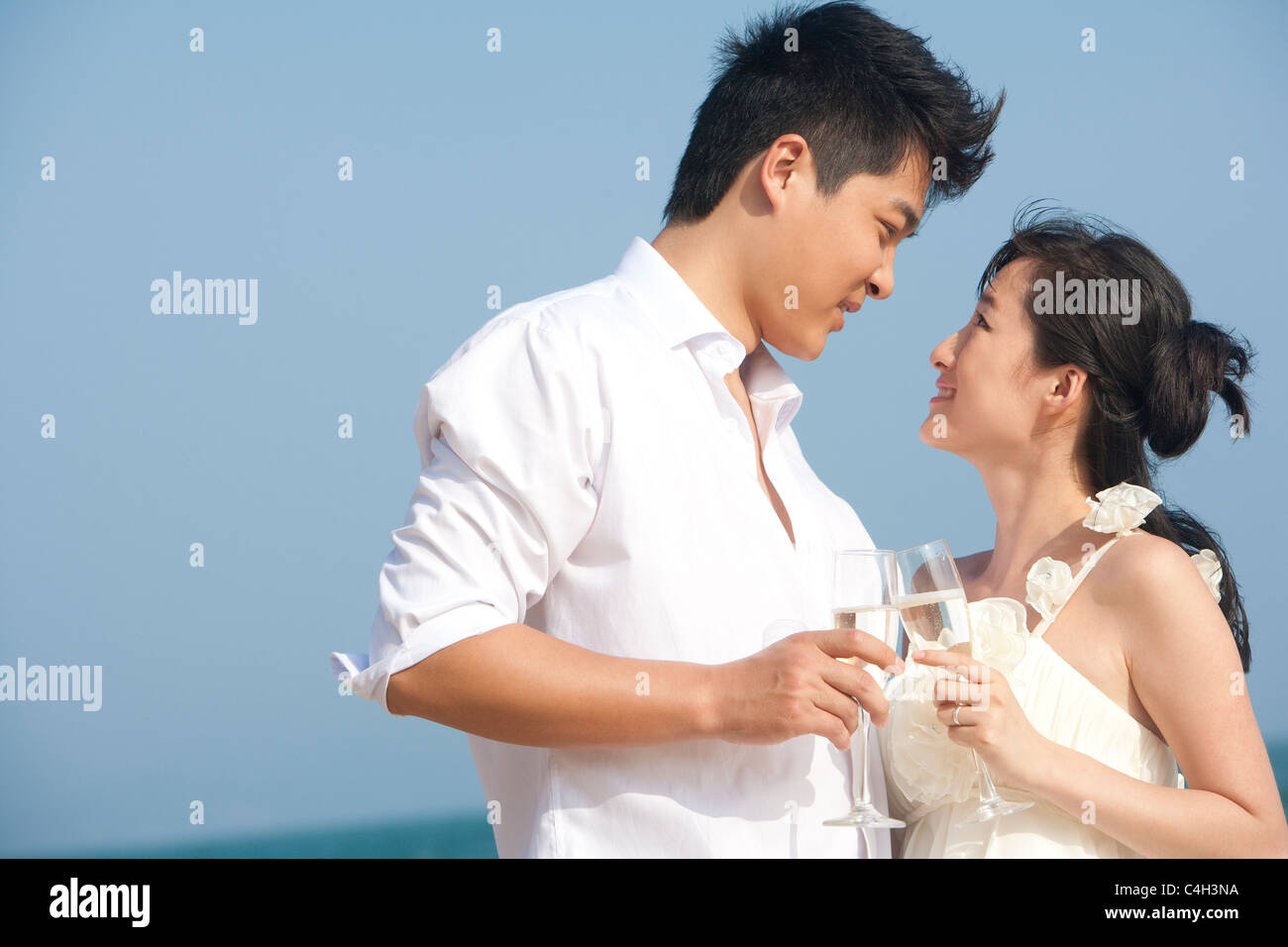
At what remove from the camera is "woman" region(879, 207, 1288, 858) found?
2258 mm

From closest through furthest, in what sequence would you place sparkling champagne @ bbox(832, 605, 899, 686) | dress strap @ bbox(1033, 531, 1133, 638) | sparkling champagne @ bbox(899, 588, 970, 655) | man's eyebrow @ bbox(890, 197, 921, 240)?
sparkling champagne @ bbox(832, 605, 899, 686) → sparkling champagne @ bbox(899, 588, 970, 655) → man's eyebrow @ bbox(890, 197, 921, 240) → dress strap @ bbox(1033, 531, 1133, 638)

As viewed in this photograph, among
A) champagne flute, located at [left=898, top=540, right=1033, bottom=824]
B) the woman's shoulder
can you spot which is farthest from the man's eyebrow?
the woman's shoulder

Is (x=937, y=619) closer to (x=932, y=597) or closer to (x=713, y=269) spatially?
(x=932, y=597)

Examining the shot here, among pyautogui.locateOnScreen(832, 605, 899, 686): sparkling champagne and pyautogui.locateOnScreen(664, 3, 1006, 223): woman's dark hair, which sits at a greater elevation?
pyautogui.locateOnScreen(664, 3, 1006, 223): woman's dark hair

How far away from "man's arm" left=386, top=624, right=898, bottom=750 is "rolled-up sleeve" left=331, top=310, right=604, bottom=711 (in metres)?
0.05

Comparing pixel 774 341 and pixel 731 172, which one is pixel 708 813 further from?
pixel 731 172

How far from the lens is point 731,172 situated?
94.2 inches

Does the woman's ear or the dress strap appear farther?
the woman's ear

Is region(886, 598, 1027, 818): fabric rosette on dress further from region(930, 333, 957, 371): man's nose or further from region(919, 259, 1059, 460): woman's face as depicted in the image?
region(930, 333, 957, 371): man's nose

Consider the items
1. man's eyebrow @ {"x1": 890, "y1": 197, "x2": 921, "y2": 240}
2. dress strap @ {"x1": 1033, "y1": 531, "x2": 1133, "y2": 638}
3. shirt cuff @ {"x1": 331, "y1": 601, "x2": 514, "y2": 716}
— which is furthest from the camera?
dress strap @ {"x1": 1033, "y1": 531, "x2": 1133, "y2": 638}

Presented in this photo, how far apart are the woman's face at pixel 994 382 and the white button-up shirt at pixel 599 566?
98cm

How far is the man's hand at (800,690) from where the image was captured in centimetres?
175

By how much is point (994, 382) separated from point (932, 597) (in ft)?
3.24
